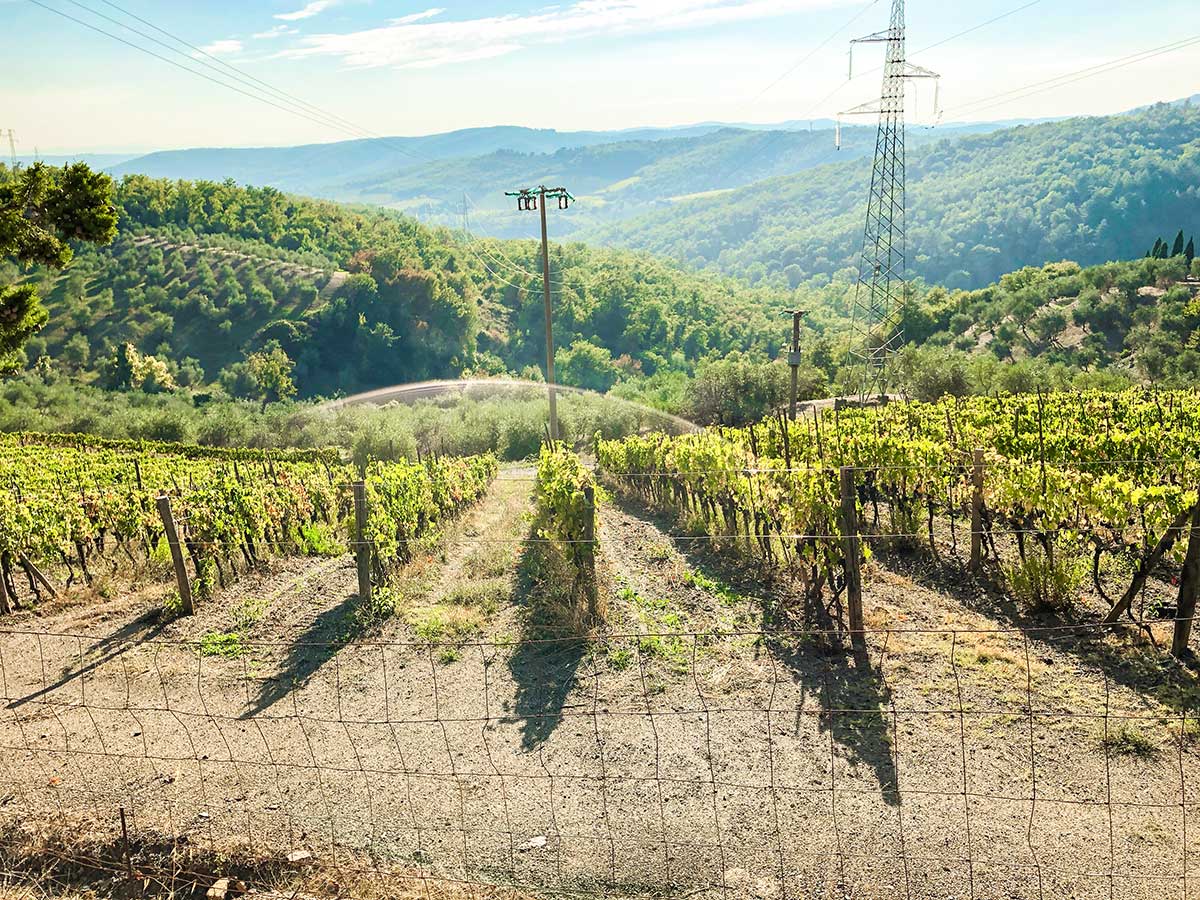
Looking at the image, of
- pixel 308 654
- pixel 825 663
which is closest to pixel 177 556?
pixel 308 654

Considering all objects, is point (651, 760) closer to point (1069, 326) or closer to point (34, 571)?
point (34, 571)

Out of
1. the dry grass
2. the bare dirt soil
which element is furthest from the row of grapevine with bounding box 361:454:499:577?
the dry grass

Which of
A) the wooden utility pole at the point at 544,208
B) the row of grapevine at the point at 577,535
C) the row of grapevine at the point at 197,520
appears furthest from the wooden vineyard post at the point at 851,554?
the wooden utility pole at the point at 544,208

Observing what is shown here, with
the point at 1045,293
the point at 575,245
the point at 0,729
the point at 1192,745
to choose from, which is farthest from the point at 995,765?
the point at 575,245

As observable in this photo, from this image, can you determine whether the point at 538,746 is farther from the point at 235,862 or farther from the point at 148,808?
the point at 148,808

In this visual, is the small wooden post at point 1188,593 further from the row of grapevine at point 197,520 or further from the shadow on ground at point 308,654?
the row of grapevine at point 197,520

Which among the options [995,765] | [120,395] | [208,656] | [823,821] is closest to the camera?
[823,821]

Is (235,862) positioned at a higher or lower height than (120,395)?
higher
